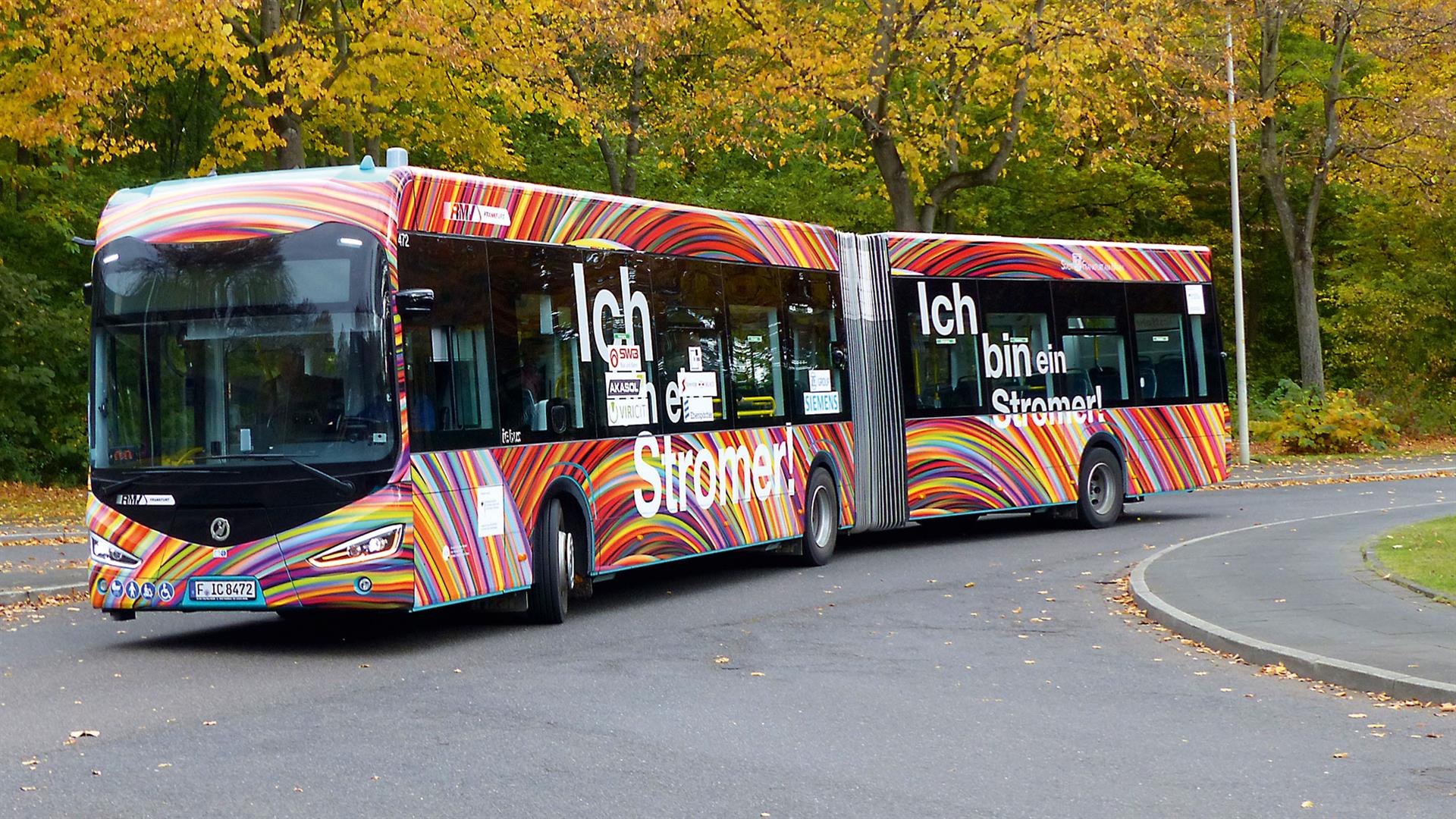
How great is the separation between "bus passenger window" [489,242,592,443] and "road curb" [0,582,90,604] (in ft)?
17.0

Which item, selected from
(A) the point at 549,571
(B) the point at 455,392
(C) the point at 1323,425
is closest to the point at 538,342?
(B) the point at 455,392

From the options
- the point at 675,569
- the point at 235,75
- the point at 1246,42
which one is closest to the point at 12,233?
the point at 235,75

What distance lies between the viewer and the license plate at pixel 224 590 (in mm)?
11883

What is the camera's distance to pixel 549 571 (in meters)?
13.6

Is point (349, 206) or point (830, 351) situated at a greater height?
point (349, 206)

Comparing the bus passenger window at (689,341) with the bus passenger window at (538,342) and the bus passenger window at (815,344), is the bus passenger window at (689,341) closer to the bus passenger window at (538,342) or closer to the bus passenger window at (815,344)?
the bus passenger window at (538,342)

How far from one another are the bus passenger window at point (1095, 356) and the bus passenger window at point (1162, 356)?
0.37 m

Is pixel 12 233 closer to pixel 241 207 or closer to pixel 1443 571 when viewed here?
pixel 241 207

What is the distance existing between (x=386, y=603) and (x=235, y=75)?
1625 centimetres

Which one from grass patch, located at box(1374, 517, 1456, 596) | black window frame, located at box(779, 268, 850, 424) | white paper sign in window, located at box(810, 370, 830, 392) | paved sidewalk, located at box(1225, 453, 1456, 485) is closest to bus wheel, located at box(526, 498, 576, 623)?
black window frame, located at box(779, 268, 850, 424)

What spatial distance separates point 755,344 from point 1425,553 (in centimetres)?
634

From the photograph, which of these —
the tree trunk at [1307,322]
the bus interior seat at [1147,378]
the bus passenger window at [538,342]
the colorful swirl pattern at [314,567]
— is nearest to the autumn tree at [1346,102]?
the tree trunk at [1307,322]

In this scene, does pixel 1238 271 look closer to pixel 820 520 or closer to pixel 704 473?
pixel 820 520

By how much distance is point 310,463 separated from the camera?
467 inches
